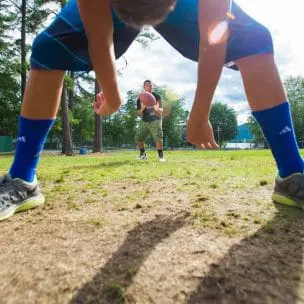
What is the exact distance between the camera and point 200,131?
1.52m

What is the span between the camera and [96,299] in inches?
41.3

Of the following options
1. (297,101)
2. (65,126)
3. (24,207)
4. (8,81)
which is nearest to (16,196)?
(24,207)

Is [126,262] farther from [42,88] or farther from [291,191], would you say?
[42,88]

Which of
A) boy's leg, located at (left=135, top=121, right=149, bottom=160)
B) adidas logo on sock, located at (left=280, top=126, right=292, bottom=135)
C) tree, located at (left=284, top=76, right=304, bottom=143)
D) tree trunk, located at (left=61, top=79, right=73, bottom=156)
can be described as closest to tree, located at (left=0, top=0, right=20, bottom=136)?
tree trunk, located at (left=61, top=79, right=73, bottom=156)

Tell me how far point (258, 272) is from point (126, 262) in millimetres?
442

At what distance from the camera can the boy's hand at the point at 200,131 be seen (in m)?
1.49

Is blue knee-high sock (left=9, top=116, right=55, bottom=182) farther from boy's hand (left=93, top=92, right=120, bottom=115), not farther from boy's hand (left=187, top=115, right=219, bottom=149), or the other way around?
boy's hand (left=187, top=115, right=219, bottom=149)

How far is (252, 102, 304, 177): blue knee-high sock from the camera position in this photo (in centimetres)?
206

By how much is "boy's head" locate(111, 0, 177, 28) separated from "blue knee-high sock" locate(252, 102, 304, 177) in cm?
93

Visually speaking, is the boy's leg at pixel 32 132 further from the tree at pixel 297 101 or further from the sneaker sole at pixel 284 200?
the tree at pixel 297 101

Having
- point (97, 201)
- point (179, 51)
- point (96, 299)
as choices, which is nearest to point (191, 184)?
point (97, 201)

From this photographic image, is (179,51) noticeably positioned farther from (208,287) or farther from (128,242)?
(208,287)

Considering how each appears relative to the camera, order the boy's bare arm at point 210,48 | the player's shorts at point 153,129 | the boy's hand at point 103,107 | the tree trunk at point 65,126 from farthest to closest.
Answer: the tree trunk at point 65,126 < the player's shorts at point 153,129 < the boy's hand at point 103,107 < the boy's bare arm at point 210,48

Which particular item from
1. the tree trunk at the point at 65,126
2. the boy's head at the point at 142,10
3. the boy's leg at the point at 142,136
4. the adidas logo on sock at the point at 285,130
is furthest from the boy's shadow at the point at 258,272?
the tree trunk at the point at 65,126
